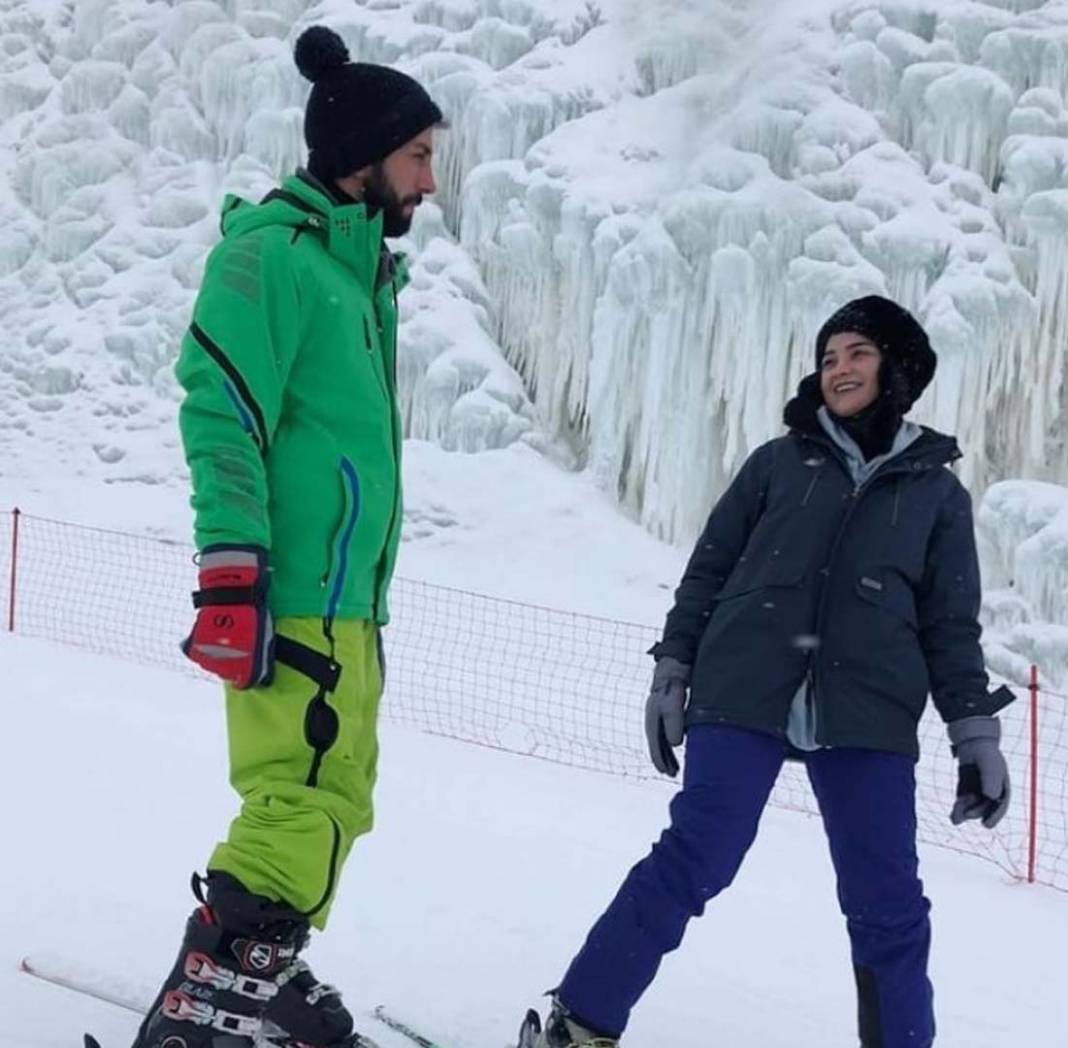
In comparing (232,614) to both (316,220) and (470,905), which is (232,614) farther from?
(470,905)

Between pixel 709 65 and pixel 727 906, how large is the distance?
10092 mm

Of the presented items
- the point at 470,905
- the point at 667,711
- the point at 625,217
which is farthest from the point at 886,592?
the point at 625,217

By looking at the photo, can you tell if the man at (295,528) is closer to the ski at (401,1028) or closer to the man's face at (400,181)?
the man's face at (400,181)

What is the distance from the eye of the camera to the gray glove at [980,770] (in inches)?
111

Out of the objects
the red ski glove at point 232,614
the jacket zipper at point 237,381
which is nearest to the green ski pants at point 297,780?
the red ski glove at point 232,614

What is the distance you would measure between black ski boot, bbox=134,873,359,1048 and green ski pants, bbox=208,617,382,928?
37 millimetres

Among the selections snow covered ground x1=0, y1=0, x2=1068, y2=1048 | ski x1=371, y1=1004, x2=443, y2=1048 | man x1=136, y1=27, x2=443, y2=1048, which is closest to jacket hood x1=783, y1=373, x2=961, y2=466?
man x1=136, y1=27, x2=443, y2=1048

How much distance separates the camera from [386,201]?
8.87 feet

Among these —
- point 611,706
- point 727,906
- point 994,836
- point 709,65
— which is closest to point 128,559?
point 611,706

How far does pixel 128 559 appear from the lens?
12492 millimetres

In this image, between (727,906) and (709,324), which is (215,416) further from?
(709,324)

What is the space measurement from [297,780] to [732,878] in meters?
0.95

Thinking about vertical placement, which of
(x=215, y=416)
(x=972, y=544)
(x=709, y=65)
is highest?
(x=709, y=65)

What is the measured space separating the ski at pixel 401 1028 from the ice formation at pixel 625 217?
7760 mm
